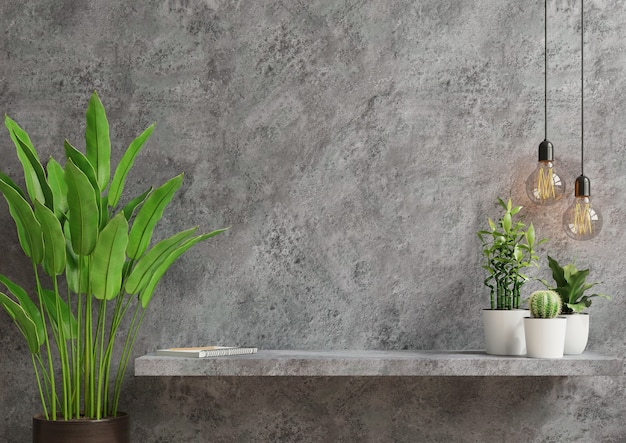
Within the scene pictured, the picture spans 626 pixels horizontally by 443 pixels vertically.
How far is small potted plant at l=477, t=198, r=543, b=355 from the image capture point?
7.16 feet

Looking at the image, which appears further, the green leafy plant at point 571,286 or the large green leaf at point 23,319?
the green leafy plant at point 571,286

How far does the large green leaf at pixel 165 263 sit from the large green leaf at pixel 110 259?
0.12 metres

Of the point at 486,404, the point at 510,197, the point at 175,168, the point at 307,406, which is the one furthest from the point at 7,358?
the point at 510,197

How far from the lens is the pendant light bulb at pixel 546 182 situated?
2.32 m

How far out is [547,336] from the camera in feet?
6.86

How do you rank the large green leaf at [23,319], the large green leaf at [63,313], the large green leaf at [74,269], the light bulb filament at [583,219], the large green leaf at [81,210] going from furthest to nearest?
the light bulb filament at [583,219] → the large green leaf at [63,313] → the large green leaf at [74,269] → the large green leaf at [23,319] → the large green leaf at [81,210]

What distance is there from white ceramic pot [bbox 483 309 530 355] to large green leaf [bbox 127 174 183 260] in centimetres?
99

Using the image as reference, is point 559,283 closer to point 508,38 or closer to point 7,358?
point 508,38

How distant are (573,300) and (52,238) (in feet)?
4.90

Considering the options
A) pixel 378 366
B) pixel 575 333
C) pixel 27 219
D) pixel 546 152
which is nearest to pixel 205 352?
pixel 378 366

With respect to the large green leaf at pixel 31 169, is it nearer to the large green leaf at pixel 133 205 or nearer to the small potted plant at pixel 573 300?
the large green leaf at pixel 133 205

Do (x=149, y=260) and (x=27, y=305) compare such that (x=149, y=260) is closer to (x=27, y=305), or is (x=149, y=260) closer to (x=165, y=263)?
(x=165, y=263)

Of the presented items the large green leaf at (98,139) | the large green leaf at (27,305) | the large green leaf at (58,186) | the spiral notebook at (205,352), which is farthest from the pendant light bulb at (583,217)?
the large green leaf at (27,305)

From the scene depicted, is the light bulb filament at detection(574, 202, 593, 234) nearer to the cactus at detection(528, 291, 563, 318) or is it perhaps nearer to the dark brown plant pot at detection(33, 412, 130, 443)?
the cactus at detection(528, 291, 563, 318)
